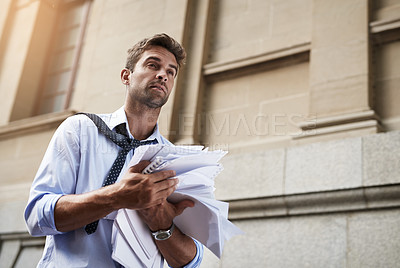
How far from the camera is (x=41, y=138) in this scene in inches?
330

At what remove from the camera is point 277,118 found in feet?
19.6

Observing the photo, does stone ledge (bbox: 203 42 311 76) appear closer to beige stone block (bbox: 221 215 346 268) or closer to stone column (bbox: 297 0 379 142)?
stone column (bbox: 297 0 379 142)

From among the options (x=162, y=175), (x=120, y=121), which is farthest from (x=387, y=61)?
(x=162, y=175)

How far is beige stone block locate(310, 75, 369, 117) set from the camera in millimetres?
5281

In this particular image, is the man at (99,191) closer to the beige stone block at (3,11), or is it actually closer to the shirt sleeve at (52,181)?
the shirt sleeve at (52,181)

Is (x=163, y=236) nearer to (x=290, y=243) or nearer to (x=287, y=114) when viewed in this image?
(x=290, y=243)

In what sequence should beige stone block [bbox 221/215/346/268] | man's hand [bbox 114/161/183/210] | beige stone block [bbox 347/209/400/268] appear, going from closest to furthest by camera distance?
man's hand [bbox 114/161/183/210] → beige stone block [bbox 347/209/400/268] → beige stone block [bbox 221/215/346/268]

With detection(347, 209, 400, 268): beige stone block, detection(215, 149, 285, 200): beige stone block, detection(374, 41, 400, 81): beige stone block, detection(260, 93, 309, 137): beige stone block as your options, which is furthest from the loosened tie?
detection(374, 41, 400, 81): beige stone block

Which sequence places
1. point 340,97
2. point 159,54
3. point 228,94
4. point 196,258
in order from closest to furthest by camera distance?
point 196,258 → point 159,54 → point 340,97 → point 228,94

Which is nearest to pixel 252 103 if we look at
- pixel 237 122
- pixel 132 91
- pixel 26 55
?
pixel 237 122

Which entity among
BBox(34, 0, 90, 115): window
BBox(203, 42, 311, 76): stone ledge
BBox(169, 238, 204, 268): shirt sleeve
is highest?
BBox(34, 0, 90, 115): window

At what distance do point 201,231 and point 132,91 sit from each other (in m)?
0.88

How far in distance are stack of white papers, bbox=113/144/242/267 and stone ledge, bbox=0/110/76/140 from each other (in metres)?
5.63

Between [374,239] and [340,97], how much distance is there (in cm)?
156
